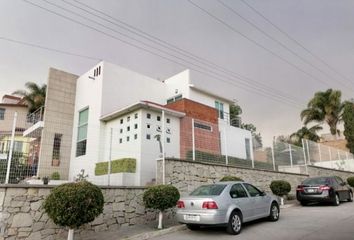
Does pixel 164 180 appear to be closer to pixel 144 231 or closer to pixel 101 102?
pixel 144 231

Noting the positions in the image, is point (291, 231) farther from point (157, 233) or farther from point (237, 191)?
point (157, 233)

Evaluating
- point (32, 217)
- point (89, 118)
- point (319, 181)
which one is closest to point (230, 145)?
point (319, 181)

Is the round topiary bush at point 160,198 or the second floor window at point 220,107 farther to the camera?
the second floor window at point 220,107

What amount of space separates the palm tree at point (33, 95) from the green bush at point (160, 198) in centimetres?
2600

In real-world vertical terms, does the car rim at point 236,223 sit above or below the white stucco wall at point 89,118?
below

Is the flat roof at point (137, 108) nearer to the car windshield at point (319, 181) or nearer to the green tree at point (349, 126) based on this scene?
the car windshield at point (319, 181)

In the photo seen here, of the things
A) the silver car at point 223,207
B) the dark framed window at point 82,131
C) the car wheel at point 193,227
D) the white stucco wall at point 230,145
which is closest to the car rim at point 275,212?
the silver car at point 223,207

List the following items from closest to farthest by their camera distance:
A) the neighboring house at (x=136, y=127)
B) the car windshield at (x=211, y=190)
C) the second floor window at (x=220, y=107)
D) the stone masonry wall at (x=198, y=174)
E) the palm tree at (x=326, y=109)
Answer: the car windshield at (x=211, y=190) → the stone masonry wall at (x=198, y=174) → the neighboring house at (x=136, y=127) → the second floor window at (x=220, y=107) → the palm tree at (x=326, y=109)

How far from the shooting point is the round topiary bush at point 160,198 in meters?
9.91

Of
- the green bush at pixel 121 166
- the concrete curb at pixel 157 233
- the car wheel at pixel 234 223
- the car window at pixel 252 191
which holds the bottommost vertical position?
the concrete curb at pixel 157 233

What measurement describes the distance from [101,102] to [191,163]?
10.1 metres

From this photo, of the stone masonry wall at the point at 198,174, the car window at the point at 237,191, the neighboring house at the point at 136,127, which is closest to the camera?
the car window at the point at 237,191

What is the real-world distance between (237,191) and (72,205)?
5.23m

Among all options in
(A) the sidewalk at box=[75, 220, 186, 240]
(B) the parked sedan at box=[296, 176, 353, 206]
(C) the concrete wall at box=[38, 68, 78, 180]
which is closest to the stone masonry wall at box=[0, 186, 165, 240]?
(A) the sidewalk at box=[75, 220, 186, 240]
